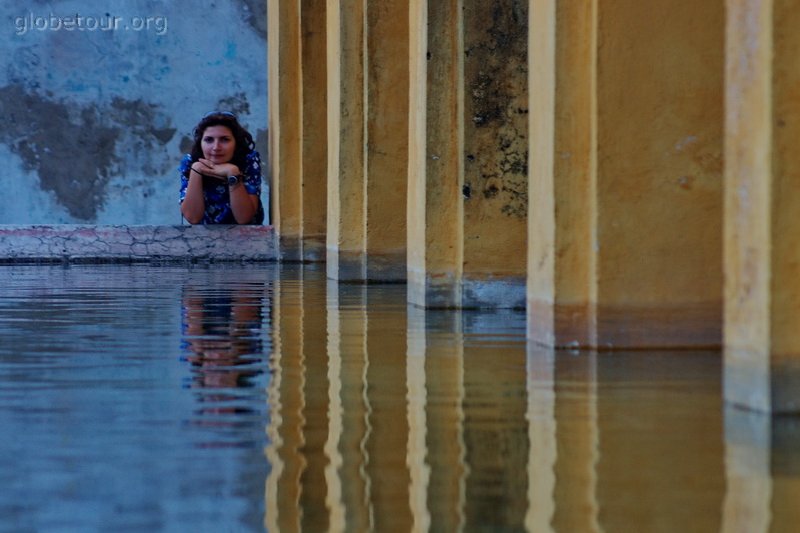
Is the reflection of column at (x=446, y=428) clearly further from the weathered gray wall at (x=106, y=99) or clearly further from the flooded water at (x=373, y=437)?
the weathered gray wall at (x=106, y=99)

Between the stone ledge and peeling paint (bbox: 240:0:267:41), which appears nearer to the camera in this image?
the stone ledge

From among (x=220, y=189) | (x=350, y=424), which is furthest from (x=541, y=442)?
(x=220, y=189)

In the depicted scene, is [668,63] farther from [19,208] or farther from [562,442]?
[19,208]

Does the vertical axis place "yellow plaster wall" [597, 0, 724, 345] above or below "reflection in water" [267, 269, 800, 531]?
above

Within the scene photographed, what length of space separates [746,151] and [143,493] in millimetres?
1917

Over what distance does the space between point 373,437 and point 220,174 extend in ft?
37.9

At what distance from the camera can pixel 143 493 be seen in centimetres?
315

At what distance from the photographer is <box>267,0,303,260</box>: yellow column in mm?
16016

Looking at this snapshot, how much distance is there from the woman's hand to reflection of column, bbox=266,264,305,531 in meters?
7.74

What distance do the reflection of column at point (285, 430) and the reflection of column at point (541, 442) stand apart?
41cm

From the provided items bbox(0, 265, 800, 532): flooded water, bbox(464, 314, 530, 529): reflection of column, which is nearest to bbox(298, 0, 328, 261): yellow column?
bbox(0, 265, 800, 532): flooded water

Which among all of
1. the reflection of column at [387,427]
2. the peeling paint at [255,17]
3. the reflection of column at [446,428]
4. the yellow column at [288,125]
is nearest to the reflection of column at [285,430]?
the reflection of column at [387,427]

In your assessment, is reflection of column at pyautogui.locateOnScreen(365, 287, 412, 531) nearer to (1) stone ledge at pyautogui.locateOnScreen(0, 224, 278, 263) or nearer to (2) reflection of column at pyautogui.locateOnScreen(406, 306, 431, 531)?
(2) reflection of column at pyautogui.locateOnScreen(406, 306, 431, 531)

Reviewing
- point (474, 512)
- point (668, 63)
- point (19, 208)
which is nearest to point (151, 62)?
point (19, 208)
